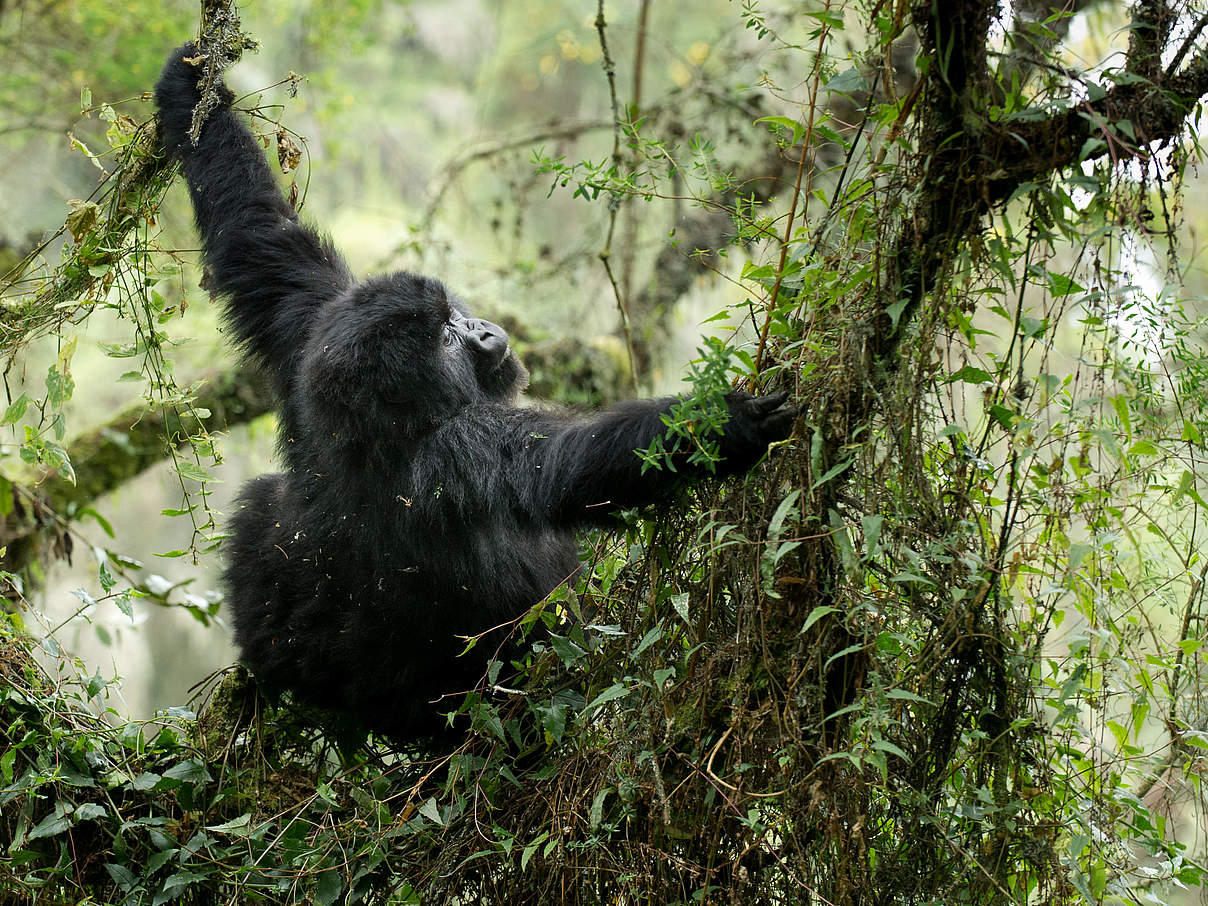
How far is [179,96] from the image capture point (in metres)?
4.02

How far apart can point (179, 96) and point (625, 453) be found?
8.43ft

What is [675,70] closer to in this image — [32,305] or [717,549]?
[32,305]

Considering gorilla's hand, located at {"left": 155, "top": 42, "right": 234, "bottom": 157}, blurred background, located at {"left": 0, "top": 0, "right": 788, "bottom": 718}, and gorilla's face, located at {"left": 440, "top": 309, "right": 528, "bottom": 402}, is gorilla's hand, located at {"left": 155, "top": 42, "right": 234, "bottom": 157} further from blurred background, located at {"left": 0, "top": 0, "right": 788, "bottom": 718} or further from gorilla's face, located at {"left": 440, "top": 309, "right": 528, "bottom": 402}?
gorilla's face, located at {"left": 440, "top": 309, "right": 528, "bottom": 402}

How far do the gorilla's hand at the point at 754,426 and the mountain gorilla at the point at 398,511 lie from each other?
47 cm

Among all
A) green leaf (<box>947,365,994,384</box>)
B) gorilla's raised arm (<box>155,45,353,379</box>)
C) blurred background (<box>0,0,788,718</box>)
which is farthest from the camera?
blurred background (<box>0,0,788,718</box>)

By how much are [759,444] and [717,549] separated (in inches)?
11.8

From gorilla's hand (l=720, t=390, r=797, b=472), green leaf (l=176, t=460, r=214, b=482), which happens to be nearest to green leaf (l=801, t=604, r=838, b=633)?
gorilla's hand (l=720, t=390, r=797, b=472)

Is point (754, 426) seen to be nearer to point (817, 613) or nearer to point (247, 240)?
point (817, 613)

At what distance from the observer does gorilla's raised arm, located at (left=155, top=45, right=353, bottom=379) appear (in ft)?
13.4

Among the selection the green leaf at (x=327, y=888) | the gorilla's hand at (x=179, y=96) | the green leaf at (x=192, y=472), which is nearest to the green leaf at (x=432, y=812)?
the green leaf at (x=327, y=888)

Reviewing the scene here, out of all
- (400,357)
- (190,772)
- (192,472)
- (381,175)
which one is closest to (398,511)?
(400,357)

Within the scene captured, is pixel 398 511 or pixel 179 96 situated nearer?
pixel 398 511

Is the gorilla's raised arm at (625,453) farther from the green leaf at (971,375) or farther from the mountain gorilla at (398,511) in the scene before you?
the green leaf at (971,375)

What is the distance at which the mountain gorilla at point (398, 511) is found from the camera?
3264 mm
